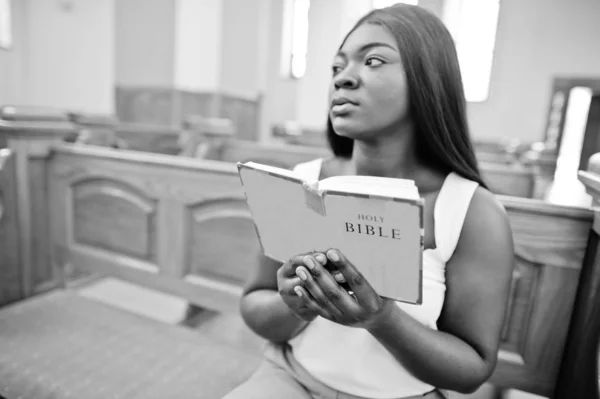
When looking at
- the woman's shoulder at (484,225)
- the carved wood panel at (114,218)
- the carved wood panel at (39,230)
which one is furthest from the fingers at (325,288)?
the carved wood panel at (39,230)

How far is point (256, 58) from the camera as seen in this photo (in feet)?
27.6

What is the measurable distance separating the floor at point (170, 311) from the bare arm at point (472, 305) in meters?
1.60

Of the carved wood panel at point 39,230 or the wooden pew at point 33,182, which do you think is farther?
the carved wood panel at point 39,230

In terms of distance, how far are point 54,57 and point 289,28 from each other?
5.08 metres

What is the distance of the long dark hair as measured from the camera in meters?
0.89

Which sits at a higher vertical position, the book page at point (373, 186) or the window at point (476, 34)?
the window at point (476, 34)

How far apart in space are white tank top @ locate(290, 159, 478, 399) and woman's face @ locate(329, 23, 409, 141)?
21cm

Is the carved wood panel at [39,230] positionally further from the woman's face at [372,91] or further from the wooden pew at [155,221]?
the woman's face at [372,91]

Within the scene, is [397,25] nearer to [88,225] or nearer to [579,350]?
[579,350]

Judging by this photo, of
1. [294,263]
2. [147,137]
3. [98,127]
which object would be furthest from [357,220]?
[147,137]

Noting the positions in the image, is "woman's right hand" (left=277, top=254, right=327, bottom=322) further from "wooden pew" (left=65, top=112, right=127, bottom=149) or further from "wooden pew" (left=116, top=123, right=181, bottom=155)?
"wooden pew" (left=116, top=123, right=181, bottom=155)

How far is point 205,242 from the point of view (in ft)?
6.33

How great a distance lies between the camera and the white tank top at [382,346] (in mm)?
949

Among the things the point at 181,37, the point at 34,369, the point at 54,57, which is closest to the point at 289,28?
the point at 181,37
